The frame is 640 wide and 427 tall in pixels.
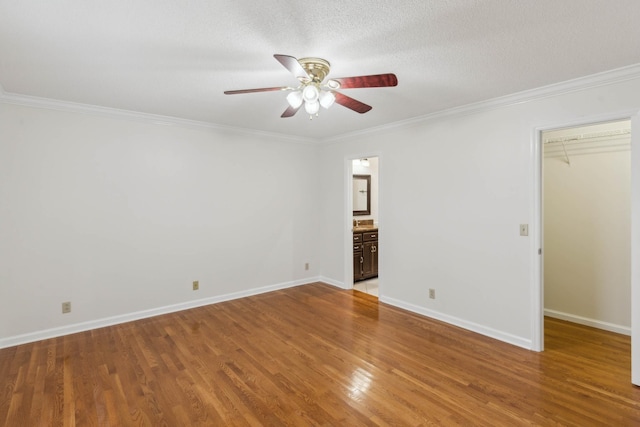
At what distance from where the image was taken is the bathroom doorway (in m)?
5.42

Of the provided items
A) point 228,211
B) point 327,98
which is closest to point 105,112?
point 228,211

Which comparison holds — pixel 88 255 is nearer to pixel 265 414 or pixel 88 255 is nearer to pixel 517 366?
pixel 265 414

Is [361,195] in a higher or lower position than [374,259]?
higher

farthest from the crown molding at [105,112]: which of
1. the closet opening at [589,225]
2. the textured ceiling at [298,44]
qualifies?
the closet opening at [589,225]

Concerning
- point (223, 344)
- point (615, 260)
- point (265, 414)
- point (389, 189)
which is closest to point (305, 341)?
point (223, 344)

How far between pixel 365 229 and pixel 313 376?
3260 millimetres

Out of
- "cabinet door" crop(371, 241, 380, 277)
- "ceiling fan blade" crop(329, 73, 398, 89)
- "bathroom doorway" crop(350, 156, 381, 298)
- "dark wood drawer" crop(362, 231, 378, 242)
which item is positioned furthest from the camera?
"cabinet door" crop(371, 241, 380, 277)

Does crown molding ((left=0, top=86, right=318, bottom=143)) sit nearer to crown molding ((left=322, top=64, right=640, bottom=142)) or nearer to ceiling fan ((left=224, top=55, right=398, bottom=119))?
ceiling fan ((left=224, top=55, right=398, bottom=119))

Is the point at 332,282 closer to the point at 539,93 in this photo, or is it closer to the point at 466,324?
the point at 466,324

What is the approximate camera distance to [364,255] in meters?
5.64

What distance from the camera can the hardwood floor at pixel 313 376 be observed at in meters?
2.17

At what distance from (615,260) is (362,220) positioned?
370 centimetres

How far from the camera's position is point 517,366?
9.10 ft

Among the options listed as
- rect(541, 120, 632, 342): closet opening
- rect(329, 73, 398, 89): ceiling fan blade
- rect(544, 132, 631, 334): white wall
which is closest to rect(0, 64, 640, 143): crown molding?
rect(541, 120, 632, 342): closet opening
